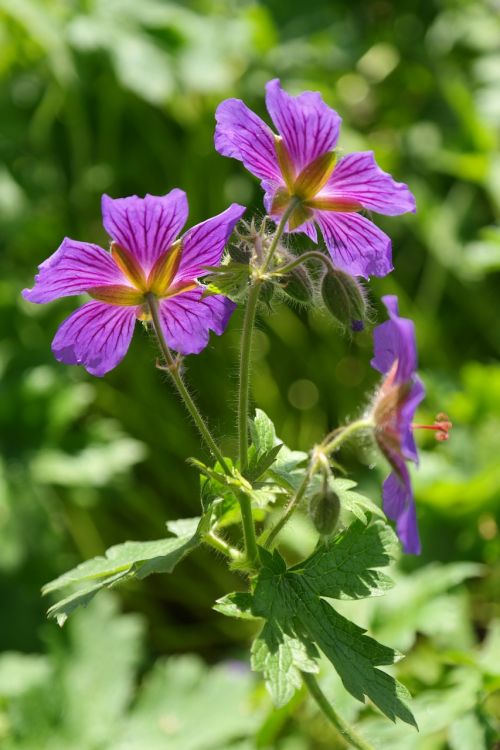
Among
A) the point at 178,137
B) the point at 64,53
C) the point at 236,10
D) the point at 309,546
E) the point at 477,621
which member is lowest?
the point at 477,621

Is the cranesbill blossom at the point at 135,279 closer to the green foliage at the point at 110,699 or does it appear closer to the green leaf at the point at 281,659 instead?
the green leaf at the point at 281,659

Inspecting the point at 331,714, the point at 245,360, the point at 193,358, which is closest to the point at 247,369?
the point at 245,360

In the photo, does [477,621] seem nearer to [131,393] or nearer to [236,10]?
[131,393]

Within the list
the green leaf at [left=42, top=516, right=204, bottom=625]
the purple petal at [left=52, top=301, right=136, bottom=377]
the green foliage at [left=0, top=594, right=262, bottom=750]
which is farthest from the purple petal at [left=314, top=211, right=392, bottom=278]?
the green foliage at [left=0, top=594, right=262, bottom=750]

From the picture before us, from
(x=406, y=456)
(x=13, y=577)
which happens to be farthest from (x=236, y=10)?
(x=406, y=456)

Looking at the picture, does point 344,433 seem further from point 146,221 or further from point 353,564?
point 146,221

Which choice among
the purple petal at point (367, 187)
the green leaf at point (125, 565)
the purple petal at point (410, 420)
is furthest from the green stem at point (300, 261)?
the green leaf at point (125, 565)

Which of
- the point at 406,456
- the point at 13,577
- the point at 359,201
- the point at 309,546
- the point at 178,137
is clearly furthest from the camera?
the point at 178,137
